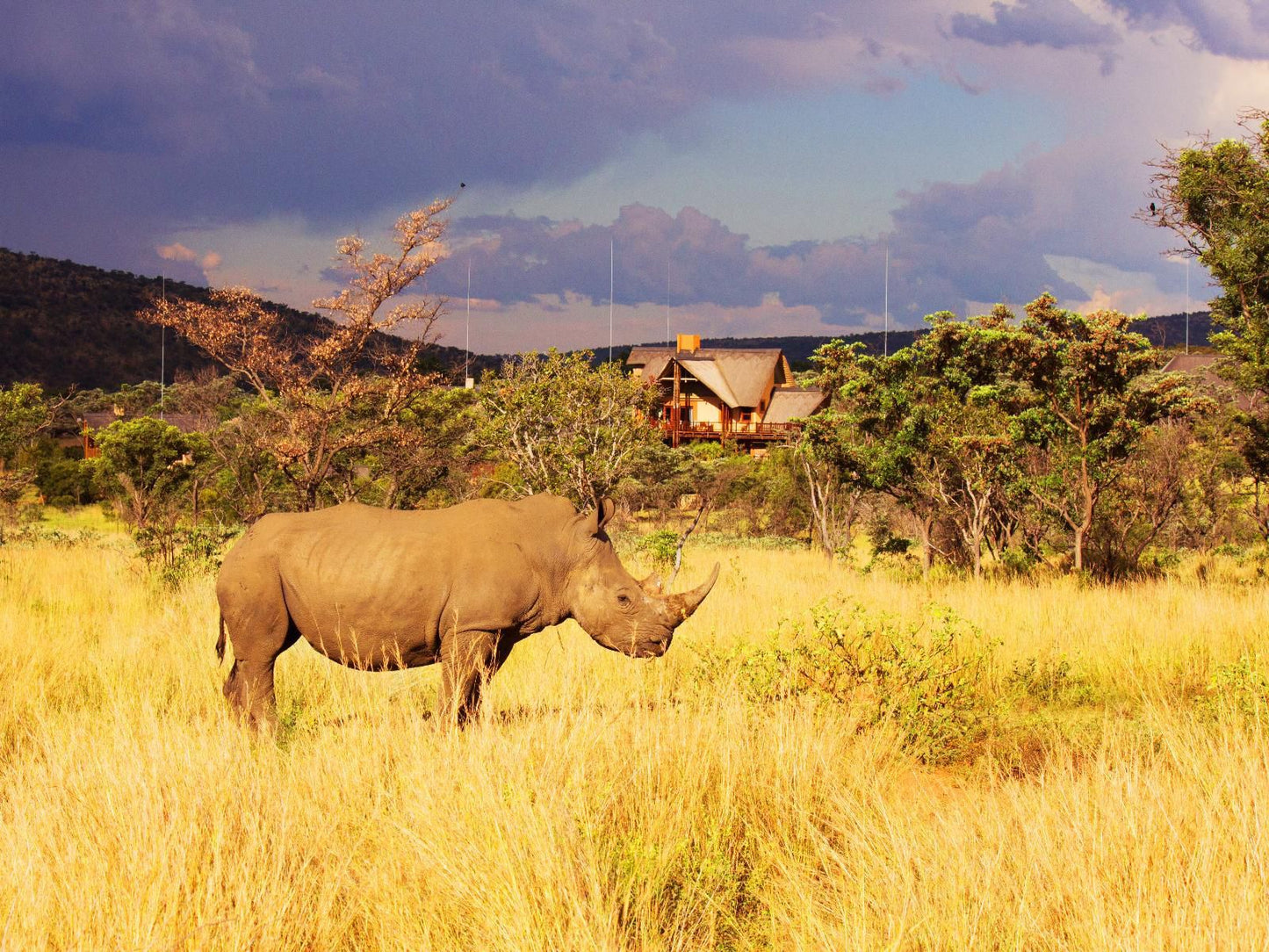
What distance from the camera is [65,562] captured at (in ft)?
50.5

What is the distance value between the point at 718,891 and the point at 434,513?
306cm

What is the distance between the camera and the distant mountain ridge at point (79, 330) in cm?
6881

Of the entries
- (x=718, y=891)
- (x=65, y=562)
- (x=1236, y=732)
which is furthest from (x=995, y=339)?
(x=65, y=562)

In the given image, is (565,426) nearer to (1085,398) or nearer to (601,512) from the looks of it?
(1085,398)

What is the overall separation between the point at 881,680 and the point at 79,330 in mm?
78455

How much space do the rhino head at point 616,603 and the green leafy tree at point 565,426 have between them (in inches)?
377

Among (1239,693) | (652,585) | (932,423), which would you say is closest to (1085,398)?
(932,423)

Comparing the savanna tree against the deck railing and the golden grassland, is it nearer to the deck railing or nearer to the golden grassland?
the golden grassland

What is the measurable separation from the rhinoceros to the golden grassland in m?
0.41

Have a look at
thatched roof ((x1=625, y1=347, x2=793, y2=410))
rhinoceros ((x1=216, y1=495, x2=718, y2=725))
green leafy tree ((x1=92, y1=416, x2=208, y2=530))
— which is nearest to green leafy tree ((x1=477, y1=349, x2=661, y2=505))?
green leafy tree ((x1=92, y1=416, x2=208, y2=530))

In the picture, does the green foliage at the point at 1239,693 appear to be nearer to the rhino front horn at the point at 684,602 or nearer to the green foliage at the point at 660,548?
the rhino front horn at the point at 684,602

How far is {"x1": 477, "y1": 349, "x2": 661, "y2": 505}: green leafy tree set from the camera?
1648cm

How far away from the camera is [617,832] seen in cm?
448

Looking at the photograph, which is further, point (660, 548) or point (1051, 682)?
point (660, 548)
